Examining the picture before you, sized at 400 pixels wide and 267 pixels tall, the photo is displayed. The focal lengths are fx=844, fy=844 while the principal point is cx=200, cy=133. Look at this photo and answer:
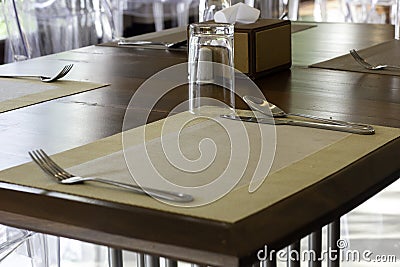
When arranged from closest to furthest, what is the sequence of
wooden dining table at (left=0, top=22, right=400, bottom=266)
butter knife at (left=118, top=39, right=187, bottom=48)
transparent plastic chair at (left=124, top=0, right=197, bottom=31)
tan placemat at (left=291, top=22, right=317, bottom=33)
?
wooden dining table at (left=0, top=22, right=400, bottom=266) → butter knife at (left=118, top=39, right=187, bottom=48) → tan placemat at (left=291, top=22, right=317, bottom=33) → transparent plastic chair at (left=124, top=0, right=197, bottom=31)

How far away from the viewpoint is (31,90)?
147 centimetres

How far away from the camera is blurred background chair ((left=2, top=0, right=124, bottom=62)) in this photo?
2.48 metres

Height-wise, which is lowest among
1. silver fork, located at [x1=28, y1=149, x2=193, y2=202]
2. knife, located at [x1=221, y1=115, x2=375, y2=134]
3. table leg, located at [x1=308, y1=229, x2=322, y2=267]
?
table leg, located at [x1=308, y1=229, x2=322, y2=267]

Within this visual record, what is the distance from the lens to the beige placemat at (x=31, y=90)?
1.38 metres

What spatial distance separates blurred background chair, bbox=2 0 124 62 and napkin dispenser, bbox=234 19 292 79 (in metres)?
0.92

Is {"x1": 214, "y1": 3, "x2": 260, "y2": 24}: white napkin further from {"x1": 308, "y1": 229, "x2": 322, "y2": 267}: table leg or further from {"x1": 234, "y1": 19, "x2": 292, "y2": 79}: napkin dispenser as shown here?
{"x1": 308, "y1": 229, "x2": 322, "y2": 267}: table leg

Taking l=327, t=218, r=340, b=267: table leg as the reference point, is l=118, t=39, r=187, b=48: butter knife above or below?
above

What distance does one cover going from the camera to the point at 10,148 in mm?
1096

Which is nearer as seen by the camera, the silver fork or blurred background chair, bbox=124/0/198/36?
the silver fork

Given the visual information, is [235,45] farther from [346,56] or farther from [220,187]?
[220,187]

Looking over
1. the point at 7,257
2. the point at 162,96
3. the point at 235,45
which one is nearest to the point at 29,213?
the point at 162,96

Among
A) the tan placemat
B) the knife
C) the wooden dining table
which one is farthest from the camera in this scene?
the tan placemat

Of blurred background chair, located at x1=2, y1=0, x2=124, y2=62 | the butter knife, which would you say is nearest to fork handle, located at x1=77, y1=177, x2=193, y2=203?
the butter knife

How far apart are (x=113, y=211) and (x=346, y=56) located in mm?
992
